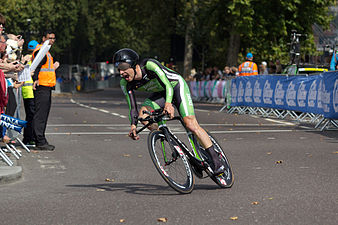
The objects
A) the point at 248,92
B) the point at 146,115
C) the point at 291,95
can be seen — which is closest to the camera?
the point at 146,115

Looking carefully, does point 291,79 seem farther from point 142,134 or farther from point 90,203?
point 90,203

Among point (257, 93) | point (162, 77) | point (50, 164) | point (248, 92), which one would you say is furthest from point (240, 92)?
point (162, 77)

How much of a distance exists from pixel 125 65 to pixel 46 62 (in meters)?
5.50

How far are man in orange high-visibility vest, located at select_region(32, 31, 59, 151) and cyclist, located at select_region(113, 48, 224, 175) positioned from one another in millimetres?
5116

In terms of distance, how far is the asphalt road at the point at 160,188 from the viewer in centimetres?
697

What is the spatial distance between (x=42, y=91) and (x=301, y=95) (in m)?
9.35

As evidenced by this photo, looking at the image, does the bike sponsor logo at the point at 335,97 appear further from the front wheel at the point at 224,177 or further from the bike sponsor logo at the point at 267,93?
the front wheel at the point at 224,177

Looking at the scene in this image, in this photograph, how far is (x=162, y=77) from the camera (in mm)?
8203

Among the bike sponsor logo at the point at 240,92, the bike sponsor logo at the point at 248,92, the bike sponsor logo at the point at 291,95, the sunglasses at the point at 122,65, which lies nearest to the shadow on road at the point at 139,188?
the sunglasses at the point at 122,65

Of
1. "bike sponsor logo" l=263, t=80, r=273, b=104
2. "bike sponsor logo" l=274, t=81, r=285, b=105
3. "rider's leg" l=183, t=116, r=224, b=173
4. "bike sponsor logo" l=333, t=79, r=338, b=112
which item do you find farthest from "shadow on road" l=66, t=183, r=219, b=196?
"bike sponsor logo" l=263, t=80, r=273, b=104

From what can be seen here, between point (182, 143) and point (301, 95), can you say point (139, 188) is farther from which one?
point (301, 95)

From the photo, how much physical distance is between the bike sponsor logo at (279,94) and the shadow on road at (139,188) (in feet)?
45.5

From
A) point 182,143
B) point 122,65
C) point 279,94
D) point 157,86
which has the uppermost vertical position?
point 122,65

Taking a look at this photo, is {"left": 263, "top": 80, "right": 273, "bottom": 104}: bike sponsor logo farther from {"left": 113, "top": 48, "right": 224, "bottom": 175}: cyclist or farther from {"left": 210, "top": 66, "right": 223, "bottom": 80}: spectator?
{"left": 113, "top": 48, "right": 224, "bottom": 175}: cyclist
